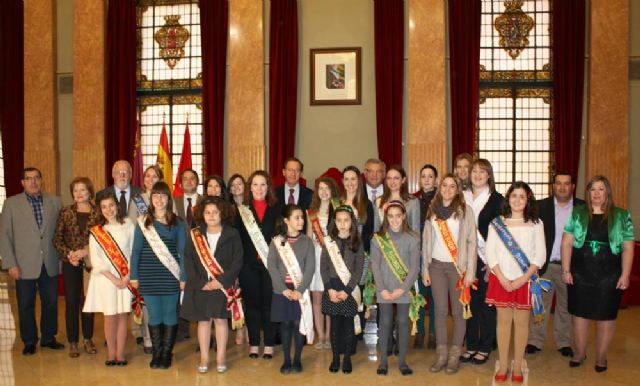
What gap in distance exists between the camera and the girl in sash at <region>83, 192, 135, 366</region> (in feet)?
15.8

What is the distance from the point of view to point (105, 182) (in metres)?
9.03

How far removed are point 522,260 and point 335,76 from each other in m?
4.96

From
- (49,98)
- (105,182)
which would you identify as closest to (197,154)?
(105,182)

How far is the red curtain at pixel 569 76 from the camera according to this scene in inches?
323

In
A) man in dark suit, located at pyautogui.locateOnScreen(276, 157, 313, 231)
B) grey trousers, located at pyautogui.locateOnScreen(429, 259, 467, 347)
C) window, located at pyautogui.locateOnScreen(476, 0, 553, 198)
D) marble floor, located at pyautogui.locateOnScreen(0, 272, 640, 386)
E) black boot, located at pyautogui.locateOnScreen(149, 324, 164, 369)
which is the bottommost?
marble floor, located at pyautogui.locateOnScreen(0, 272, 640, 386)

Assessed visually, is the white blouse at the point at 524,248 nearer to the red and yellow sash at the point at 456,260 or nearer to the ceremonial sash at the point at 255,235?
the red and yellow sash at the point at 456,260

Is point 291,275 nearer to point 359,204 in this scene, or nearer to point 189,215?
point 359,204

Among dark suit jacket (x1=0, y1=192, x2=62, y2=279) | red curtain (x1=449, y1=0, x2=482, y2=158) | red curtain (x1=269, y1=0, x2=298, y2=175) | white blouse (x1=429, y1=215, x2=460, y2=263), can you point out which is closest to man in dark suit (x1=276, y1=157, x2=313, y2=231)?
white blouse (x1=429, y1=215, x2=460, y2=263)

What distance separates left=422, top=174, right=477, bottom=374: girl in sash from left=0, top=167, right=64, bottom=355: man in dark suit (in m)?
3.23

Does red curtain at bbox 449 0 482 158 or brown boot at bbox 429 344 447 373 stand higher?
red curtain at bbox 449 0 482 158

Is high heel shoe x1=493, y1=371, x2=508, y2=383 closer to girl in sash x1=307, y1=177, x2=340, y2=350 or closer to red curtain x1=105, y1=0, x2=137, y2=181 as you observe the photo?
girl in sash x1=307, y1=177, x2=340, y2=350

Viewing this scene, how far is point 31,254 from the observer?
534 centimetres

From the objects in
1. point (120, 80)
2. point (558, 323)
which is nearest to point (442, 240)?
point (558, 323)

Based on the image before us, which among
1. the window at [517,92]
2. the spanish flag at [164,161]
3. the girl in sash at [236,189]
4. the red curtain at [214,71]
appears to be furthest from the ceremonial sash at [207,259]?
the window at [517,92]
